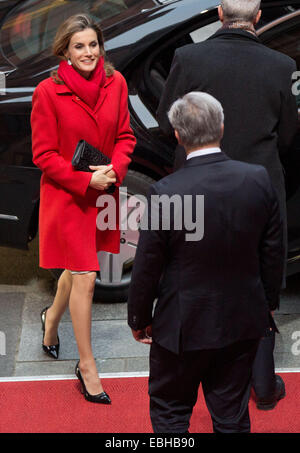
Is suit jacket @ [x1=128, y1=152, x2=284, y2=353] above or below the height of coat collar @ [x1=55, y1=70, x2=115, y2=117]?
below

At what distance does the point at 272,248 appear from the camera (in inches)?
122

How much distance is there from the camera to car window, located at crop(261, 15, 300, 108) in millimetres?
4645

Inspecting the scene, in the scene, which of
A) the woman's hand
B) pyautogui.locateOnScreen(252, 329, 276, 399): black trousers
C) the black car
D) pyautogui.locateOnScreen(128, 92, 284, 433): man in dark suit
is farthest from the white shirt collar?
the black car

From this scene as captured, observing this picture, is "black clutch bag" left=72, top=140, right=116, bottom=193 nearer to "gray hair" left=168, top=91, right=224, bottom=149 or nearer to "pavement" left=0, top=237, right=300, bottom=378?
"gray hair" left=168, top=91, right=224, bottom=149

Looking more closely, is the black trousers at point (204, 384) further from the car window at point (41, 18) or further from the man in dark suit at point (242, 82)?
the car window at point (41, 18)

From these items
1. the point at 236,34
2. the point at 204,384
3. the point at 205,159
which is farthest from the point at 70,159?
the point at 204,384

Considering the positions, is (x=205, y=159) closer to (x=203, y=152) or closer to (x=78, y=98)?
(x=203, y=152)

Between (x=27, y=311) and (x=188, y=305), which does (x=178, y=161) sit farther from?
(x=27, y=311)

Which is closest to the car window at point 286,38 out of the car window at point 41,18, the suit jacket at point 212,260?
the car window at point 41,18

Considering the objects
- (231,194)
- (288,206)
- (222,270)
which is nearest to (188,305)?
A: (222,270)

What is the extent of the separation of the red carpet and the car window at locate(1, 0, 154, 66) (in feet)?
6.36

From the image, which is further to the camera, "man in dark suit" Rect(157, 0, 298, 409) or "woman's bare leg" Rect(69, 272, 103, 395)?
"woman's bare leg" Rect(69, 272, 103, 395)

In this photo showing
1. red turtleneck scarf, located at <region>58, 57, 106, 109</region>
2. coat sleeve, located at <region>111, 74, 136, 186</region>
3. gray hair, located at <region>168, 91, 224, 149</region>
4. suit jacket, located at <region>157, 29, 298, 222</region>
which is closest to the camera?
gray hair, located at <region>168, 91, 224, 149</region>

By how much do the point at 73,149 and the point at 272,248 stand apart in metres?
1.24
